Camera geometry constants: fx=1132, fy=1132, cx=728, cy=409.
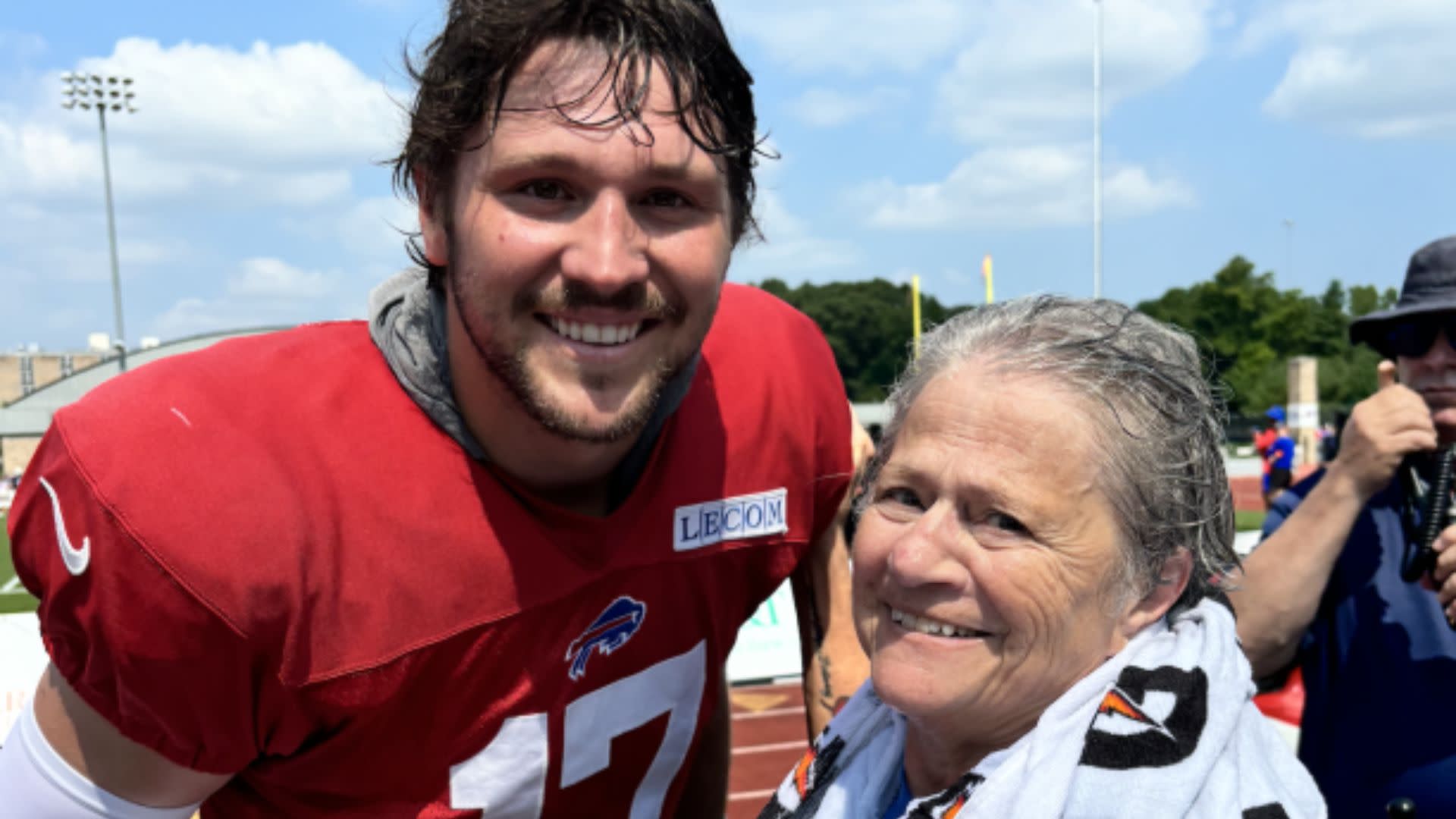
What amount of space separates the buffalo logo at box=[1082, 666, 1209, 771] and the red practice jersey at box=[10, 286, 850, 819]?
81cm

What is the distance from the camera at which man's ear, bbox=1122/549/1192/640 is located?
1.36 metres

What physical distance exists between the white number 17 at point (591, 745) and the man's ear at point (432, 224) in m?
0.73

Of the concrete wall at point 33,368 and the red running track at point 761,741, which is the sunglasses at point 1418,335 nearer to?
the red running track at point 761,741

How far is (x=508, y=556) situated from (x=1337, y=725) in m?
1.81

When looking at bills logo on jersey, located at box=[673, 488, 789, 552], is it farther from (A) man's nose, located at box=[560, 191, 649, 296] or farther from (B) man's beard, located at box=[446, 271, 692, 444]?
(A) man's nose, located at box=[560, 191, 649, 296]

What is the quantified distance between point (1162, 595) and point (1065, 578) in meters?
0.16

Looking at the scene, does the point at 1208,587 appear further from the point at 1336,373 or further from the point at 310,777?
the point at 1336,373

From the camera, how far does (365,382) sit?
171 centimetres

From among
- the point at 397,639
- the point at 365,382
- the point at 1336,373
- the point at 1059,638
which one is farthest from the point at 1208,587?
the point at 1336,373

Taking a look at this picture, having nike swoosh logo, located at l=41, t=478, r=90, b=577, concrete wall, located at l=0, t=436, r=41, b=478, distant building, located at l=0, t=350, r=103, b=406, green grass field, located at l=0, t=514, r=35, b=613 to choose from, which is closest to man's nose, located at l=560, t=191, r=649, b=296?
nike swoosh logo, located at l=41, t=478, r=90, b=577

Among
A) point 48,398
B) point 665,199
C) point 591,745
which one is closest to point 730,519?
point 591,745

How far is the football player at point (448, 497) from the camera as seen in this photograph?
149cm

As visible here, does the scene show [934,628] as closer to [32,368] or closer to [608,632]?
[608,632]

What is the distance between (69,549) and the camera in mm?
1479
